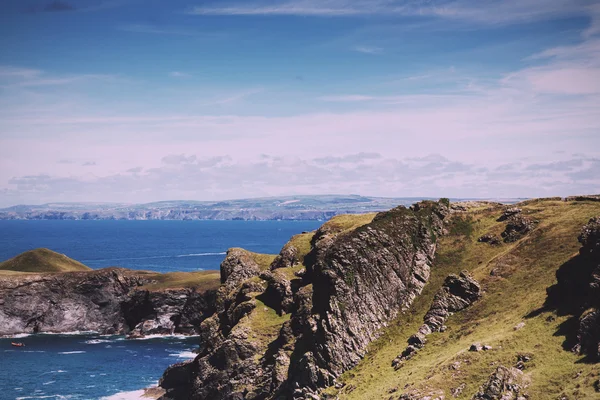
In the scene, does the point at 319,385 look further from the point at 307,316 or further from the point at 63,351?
the point at 63,351

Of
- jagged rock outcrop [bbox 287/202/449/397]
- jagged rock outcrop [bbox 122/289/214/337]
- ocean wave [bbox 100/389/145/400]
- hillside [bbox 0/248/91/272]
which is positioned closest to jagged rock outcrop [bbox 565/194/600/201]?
jagged rock outcrop [bbox 287/202/449/397]

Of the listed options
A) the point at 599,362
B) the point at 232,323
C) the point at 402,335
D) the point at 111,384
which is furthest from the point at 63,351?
the point at 599,362

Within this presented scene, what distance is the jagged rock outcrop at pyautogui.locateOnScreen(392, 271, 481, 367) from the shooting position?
2776 inches

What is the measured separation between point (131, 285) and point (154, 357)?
152 feet

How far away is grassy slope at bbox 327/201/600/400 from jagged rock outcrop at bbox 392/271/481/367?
120 cm

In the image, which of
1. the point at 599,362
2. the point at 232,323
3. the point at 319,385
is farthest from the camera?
the point at 232,323

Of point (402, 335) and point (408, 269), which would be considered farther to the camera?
point (408, 269)

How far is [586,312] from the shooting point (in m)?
52.6

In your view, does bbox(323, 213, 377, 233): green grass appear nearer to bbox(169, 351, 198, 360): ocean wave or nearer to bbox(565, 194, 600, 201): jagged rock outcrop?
bbox(565, 194, 600, 201): jagged rock outcrop

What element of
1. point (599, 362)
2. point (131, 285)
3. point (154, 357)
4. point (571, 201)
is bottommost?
point (154, 357)

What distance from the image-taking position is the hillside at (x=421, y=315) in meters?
53.1

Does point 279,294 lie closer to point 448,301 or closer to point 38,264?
point 448,301

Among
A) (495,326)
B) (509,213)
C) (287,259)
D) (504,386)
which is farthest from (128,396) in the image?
(504,386)

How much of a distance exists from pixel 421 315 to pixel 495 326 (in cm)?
1299
